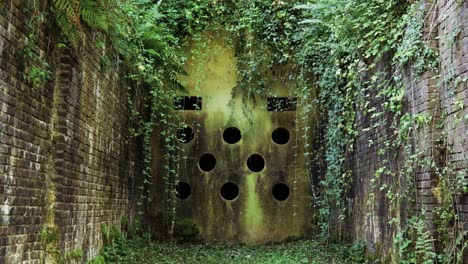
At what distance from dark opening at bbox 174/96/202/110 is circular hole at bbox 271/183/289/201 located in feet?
8.65

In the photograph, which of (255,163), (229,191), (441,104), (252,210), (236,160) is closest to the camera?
(441,104)

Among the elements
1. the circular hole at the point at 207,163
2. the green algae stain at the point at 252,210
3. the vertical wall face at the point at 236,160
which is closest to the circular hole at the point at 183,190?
the vertical wall face at the point at 236,160

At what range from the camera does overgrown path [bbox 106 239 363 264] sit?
7773 mm

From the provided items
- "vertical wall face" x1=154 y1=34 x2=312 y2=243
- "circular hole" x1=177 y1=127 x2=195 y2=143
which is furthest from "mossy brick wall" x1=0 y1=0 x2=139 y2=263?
"vertical wall face" x1=154 y1=34 x2=312 y2=243

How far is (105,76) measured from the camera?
23.0ft

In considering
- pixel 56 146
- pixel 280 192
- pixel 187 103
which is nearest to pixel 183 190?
pixel 187 103

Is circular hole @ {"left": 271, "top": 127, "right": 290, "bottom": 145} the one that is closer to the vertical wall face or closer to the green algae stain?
the vertical wall face

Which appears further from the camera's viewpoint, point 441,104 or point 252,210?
point 252,210

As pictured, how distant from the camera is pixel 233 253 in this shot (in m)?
9.14

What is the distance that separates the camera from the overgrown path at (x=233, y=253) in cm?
777

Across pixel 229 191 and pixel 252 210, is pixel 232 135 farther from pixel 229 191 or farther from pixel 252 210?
pixel 252 210

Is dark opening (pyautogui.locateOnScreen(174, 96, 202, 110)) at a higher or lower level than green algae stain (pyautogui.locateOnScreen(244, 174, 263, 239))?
higher

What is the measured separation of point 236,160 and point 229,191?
100 centimetres

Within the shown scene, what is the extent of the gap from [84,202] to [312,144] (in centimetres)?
574
